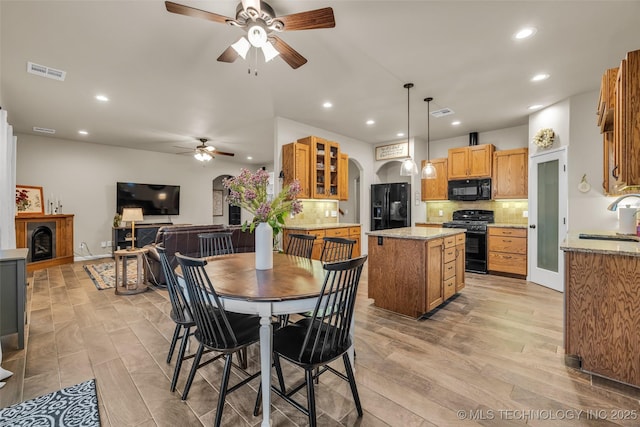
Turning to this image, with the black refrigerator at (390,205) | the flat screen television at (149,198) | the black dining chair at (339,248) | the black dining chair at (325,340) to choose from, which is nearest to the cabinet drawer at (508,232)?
the black refrigerator at (390,205)

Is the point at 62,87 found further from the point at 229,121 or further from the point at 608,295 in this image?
the point at 608,295

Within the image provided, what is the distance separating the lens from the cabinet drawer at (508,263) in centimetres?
471

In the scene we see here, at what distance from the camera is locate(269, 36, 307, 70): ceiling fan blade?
213 centimetres

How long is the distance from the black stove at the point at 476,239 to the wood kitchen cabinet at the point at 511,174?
0.50m

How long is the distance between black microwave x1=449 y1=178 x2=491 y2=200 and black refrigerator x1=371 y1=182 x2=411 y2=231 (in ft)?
2.93

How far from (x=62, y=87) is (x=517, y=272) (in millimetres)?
7272

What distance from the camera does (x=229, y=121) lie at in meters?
5.09

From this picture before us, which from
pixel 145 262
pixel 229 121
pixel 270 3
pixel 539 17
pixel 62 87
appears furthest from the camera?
pixel 229 121

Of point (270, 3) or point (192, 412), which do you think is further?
point (270, 3)

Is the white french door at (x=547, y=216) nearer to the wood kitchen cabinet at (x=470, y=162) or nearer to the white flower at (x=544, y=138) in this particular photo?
the white flower at (x=544, y=138)

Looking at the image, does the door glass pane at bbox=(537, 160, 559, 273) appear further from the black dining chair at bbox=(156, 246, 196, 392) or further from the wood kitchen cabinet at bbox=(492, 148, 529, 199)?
the black dining chair at bbox=(156, 246, 196, 392)

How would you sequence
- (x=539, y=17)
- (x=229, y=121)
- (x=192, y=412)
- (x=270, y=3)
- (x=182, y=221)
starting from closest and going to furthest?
1. (x=192, y=412)
2. (x=270, y=3)
3. (x=539, y=17)
4. (x=229, y=121)
5. (x=182, y=221)

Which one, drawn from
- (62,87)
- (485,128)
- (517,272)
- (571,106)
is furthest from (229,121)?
(517,272)

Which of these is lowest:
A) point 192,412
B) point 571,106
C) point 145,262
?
point 192,412
